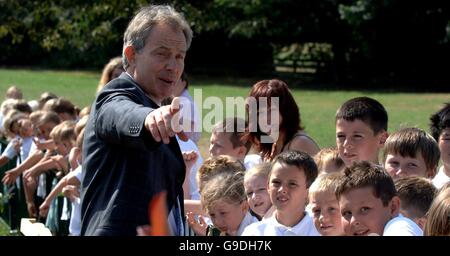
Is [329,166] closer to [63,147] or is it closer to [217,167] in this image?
[217,167]

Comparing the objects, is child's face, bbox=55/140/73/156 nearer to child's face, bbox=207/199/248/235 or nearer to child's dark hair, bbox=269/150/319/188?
child's face, bbox=207/199/248/235

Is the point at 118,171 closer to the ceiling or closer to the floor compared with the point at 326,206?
closer to the ceiling

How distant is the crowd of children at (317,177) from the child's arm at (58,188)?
24.1 inches

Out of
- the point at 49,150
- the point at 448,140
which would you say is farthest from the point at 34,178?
the point at 448,140

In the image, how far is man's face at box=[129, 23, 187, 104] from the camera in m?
3.69

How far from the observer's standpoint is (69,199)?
881 centimetres

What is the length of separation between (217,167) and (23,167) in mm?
5511

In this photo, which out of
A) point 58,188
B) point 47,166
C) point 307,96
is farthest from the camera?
point 307,96

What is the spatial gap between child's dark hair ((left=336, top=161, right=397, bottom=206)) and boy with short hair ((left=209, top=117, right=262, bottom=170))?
2.40 metres

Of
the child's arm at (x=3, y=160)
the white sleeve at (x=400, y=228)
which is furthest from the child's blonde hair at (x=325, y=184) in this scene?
the child's arm at (x=3, y=160)

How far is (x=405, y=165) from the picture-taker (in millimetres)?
5777

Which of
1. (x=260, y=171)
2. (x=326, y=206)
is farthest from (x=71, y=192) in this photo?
(x=326, y=206)

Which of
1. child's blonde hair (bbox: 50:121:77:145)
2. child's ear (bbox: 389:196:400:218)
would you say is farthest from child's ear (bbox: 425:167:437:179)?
child's blonde hair (bbox: 50:121:77:145)
